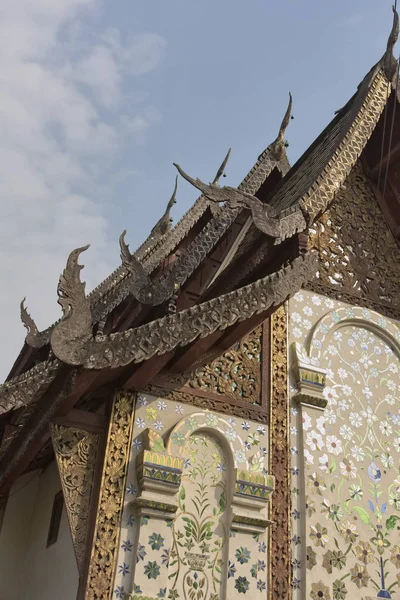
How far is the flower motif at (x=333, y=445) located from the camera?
496 centimetres

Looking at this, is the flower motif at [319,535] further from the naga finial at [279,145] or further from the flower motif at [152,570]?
the naga finial at [279,145]

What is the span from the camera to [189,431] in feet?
14.7

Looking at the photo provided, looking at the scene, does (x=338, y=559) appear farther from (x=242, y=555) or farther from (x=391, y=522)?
(x=242, y=555)

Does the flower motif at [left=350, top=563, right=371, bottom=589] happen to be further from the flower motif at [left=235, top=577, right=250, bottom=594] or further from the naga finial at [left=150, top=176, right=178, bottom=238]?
the naga finial at [left=150, top=176, right=178, bottom=238]

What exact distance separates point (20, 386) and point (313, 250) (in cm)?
282

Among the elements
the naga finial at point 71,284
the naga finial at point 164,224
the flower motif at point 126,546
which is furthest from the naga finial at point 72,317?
the naga finial at point 164,224

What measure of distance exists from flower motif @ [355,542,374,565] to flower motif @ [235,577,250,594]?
2.90 ft

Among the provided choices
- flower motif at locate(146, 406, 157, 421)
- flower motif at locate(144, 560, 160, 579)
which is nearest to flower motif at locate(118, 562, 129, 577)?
flower motif at locate(144, 560, 160, 579)

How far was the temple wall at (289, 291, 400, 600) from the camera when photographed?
457cm

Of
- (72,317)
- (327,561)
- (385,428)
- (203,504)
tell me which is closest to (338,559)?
(327,561)

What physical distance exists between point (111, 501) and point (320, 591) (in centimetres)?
150

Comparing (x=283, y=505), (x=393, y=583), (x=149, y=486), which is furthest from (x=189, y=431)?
(x=393, y=583)

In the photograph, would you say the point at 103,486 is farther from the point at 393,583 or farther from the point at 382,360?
the point at 382,360

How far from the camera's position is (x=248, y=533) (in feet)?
14.4
